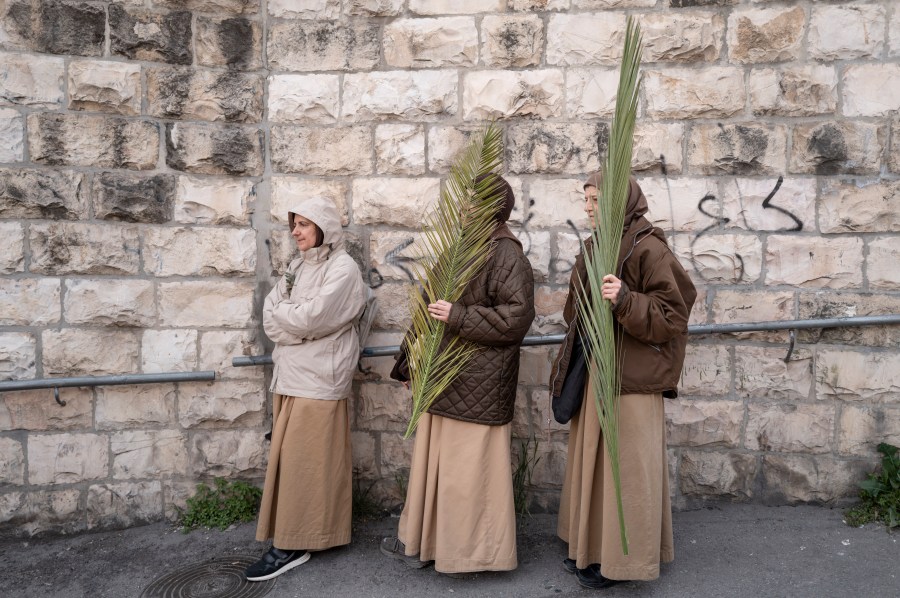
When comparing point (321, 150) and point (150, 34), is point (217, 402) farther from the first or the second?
point (150, 34)

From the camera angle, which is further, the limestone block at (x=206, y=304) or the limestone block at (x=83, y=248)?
the limestone block at (x=206, y=304)

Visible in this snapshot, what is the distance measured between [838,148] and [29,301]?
15.1 feet

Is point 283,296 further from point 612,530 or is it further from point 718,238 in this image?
point 718,238

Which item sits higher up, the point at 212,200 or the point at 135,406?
the point at 212,200

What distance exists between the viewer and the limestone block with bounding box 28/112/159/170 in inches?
152

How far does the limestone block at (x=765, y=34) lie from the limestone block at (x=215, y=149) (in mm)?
2769

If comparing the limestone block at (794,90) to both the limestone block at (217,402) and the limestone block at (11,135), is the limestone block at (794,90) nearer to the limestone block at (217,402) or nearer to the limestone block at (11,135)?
the limestone block at (217,402)

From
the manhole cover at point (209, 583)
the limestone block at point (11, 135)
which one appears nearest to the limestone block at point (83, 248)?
the limestone block at point (11, 135)

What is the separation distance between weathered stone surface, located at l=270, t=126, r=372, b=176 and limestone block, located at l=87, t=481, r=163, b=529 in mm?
2085

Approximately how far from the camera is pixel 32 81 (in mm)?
3828

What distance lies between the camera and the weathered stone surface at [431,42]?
13.0ft

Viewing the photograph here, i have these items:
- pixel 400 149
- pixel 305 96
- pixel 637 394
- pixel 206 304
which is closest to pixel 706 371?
pixel 637 394

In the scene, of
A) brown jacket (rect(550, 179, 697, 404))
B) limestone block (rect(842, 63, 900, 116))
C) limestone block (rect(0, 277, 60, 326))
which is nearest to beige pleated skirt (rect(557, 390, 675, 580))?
brown jacket (rect(550, 179, 697, 404))

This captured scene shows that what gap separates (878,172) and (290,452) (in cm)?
350
